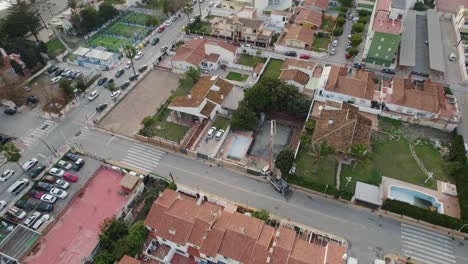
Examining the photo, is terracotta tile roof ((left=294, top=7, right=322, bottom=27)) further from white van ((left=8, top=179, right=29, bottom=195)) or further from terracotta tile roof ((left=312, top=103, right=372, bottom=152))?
white van ((left=8, top=179, right=29, bottom=195))

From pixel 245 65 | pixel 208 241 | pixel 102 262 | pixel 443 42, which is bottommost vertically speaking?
pixel 102 262

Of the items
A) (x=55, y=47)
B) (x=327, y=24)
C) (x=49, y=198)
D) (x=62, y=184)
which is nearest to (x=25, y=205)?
(x=49, y=198)

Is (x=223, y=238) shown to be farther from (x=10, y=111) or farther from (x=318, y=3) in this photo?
(x=318, y=3)

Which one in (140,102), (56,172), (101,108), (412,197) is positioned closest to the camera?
(412,197)

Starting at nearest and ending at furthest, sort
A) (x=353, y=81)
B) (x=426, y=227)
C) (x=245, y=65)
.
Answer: (x=426, y=227), (x=353, y=81), (x=245, y=65)

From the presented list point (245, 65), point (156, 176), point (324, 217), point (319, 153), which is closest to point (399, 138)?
point (319, 153)

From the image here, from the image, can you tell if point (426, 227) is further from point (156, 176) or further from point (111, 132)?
point (111, 132)

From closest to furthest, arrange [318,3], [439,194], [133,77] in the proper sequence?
[439,194] → [133,77] → [318,3]
